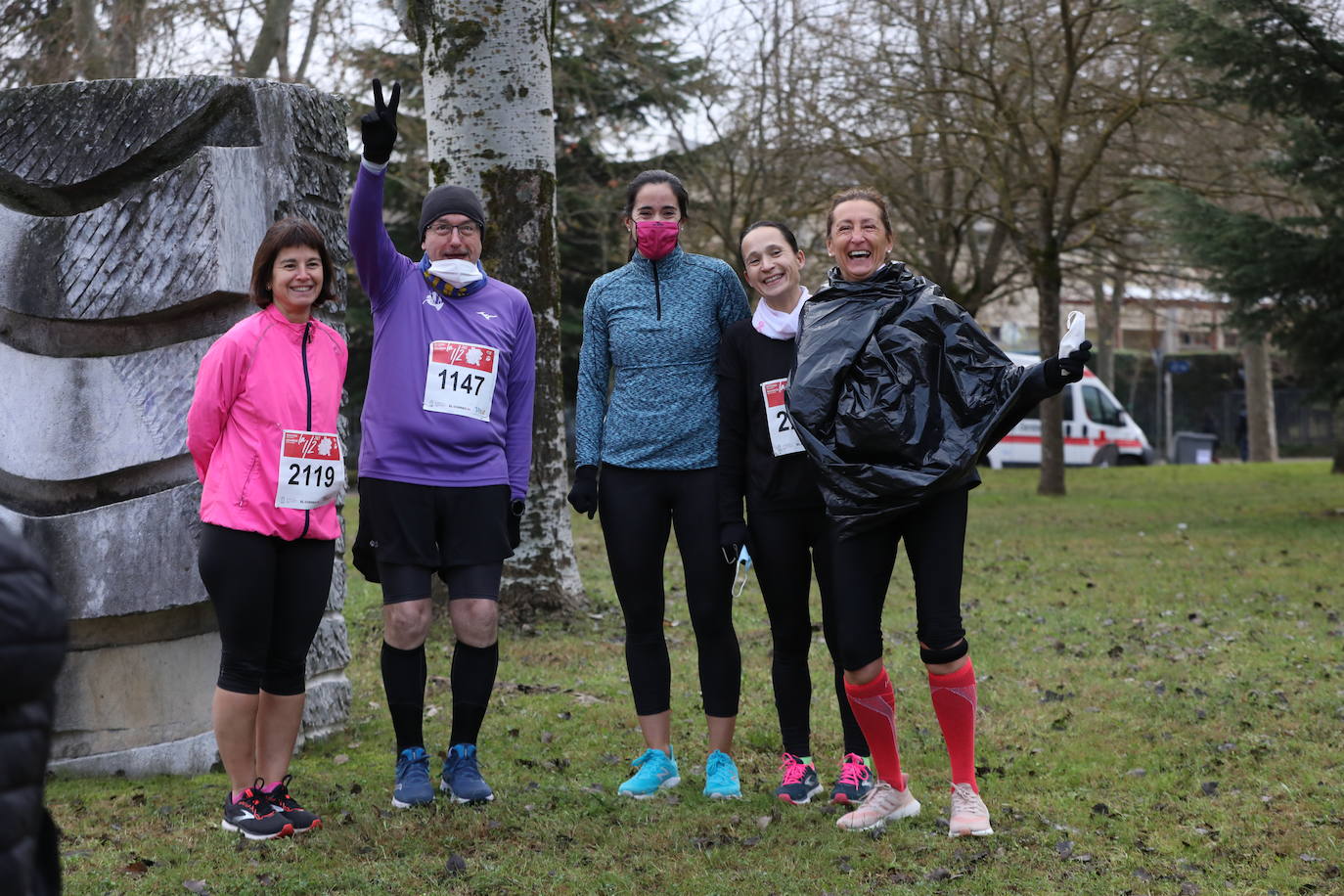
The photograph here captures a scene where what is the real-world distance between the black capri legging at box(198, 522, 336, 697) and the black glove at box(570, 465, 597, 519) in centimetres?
78

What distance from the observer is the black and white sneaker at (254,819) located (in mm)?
4043

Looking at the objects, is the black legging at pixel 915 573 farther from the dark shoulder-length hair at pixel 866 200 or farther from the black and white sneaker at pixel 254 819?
the black and white sneaker at pixel 254 819

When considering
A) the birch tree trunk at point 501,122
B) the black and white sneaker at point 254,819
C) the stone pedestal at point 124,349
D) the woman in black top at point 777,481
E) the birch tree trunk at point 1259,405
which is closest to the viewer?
the black and white sneaker at point 254,819

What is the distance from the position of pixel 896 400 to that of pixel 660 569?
106cm

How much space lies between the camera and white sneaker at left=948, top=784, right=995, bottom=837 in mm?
4043

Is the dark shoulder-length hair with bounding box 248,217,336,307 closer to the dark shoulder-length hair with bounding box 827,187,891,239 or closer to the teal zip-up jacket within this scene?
the teal zip-up jacket

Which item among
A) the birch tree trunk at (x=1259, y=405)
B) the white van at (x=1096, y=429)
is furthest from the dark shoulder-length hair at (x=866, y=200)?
the birch tree trunk at (x=1259, y=405)

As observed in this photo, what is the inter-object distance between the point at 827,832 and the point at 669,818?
512 millimetres

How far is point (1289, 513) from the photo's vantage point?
14273 millimetres

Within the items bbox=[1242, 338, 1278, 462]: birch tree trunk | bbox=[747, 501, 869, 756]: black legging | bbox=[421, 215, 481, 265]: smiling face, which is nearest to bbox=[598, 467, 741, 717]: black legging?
bbox=[747, 501, 869, 756]: black legging

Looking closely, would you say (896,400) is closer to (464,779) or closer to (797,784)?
(797,784)

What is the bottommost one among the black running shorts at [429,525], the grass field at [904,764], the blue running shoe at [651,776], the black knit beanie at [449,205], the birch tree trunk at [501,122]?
the grass field at [904,764]

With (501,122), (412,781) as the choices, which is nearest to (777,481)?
(412,781)

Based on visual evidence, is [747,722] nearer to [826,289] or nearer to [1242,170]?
[826,289]
